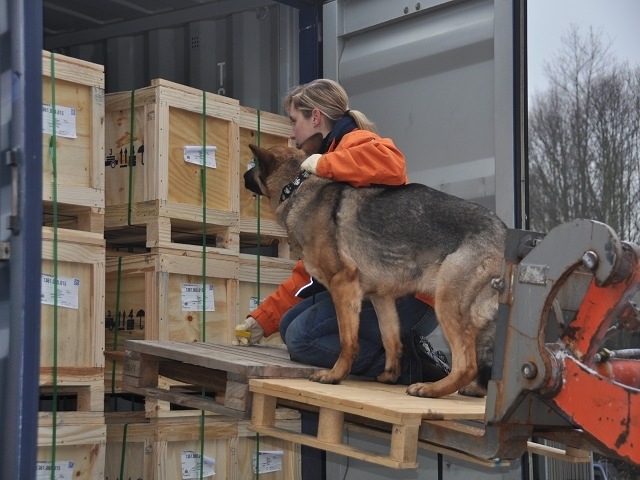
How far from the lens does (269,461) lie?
5.69m

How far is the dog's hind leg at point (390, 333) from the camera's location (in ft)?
14.4

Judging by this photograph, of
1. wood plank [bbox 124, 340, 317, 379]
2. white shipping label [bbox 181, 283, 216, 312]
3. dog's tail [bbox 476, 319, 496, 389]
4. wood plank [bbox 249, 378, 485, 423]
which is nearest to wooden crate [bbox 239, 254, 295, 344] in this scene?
white shipping label [bbox 181, 283, 216, 312]

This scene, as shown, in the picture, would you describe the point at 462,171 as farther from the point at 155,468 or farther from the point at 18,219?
the point at 18,219

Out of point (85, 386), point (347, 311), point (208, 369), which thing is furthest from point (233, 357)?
point (85, 386)

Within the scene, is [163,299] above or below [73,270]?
below

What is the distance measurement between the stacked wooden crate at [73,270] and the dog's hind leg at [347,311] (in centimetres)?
152

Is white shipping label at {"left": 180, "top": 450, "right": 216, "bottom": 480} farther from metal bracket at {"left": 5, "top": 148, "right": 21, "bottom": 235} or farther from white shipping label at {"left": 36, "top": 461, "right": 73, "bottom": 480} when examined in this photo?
metal bracket at {"left": 5, "top": 148, "right": 21, "bottom": 235}

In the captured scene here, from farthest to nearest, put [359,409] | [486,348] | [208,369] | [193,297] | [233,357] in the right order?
[193,297] → [208,369] → [233,357] → [486,348] → [359,409]

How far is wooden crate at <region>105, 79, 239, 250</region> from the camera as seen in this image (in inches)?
211

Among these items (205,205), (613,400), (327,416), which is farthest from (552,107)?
(613,400)

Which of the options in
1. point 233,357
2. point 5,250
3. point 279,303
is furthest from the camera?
point 279,303

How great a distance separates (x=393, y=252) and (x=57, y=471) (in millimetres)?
2116

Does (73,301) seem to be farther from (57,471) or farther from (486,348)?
(486,348)

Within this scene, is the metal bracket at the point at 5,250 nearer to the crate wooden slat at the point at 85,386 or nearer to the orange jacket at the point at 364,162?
the orange jacket at the point at 364,162
